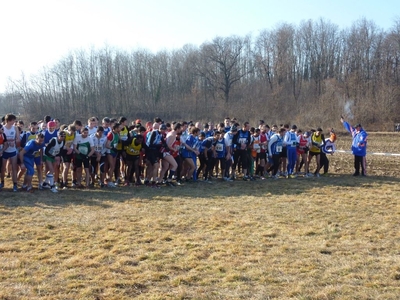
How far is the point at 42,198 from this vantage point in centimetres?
997

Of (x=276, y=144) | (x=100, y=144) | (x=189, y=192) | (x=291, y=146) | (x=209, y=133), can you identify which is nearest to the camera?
(x=189, y=192)

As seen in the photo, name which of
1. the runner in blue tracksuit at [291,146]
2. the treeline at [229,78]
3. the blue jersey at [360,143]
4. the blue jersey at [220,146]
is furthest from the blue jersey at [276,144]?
the treeline at [229,78]

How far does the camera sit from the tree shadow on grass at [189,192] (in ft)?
31.8

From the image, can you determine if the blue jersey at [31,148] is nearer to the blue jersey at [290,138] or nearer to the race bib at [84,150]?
the race bib at [84,150]

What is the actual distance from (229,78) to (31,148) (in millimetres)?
60883

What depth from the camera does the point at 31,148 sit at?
10523mm

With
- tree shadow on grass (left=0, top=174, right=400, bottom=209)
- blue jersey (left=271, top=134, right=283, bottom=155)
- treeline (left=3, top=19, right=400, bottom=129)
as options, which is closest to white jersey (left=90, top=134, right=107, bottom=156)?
tree shadow on grass (left=0, top=174, right=400, bottom=209)

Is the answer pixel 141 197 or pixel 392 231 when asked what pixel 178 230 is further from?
pixel 392 231

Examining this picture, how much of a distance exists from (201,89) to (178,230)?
64.7 m

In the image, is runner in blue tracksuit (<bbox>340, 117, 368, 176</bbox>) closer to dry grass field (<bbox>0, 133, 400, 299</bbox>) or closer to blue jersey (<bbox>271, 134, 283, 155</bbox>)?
blue jersey (<bbox>271, 134, 283, 155</bbox>)

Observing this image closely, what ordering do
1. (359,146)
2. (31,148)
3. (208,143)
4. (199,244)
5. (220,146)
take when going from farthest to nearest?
(359,146), (220,146), (208,143), (31,148), (199,244)

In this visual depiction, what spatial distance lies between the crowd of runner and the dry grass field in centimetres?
92

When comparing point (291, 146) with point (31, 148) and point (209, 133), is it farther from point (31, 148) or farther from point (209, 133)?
point (31, 148)

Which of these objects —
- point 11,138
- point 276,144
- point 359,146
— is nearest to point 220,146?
point 276,144
